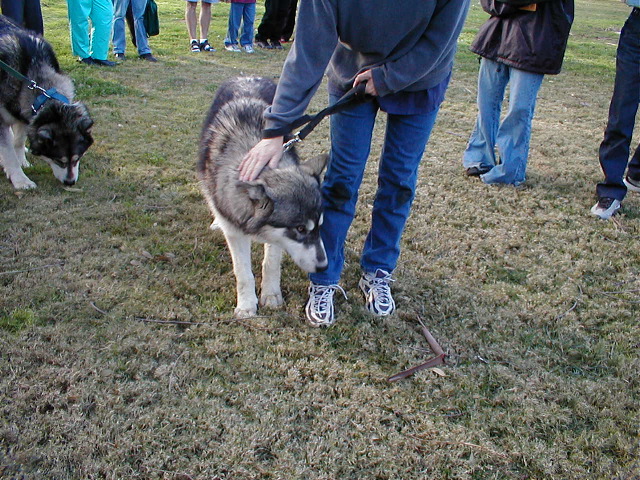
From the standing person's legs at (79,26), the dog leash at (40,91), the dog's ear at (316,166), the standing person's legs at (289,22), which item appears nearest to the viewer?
the dog's ear at (316,166)

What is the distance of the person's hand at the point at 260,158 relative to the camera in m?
2.53

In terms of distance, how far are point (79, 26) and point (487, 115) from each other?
22.6 feet

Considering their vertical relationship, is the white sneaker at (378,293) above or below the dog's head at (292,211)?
below

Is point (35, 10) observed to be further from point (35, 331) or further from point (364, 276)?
point (364, 276)

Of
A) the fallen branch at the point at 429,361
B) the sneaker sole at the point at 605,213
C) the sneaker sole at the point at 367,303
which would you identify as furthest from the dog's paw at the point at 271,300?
the sneaker sole at the point at 605,213

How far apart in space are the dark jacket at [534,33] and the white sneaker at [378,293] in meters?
2.63

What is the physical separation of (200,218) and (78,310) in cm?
136

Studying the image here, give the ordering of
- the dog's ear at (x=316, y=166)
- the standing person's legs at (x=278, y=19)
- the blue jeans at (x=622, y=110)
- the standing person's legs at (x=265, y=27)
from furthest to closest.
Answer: the standing person's legs at (x=265, y=27)
the standing person's legs at (x=278, y=19)
the blue jeans at (x=622, y=110)
the dog's ear at (x=316, y=166)

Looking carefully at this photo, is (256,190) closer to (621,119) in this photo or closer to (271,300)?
(271,300)

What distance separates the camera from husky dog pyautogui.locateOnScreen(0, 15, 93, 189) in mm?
4027

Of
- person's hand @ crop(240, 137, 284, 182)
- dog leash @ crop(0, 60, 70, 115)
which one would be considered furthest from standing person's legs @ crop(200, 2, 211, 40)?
person's hand @ crop(240, 137, 284, 182)

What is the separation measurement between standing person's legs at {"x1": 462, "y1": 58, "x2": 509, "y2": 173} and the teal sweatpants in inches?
246

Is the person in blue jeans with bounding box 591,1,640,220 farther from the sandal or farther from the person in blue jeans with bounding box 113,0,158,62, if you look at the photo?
the sandal

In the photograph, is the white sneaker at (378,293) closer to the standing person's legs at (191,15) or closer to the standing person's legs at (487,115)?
the standing person's legs at (487,115)
